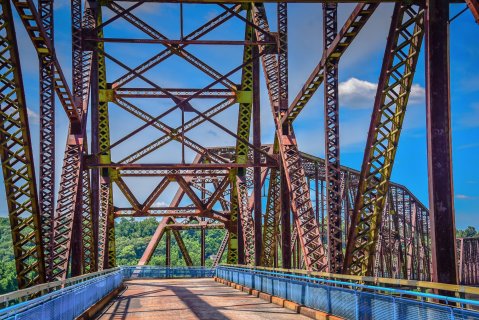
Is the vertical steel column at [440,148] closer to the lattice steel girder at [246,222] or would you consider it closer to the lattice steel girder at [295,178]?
the lattice steel girder at [295,178]

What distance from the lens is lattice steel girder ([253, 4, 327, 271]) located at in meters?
21.1

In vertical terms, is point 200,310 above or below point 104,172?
below

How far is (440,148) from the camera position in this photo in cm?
1121

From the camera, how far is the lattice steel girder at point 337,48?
637 inches

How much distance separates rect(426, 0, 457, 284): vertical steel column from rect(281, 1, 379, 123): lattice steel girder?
398 centimetres

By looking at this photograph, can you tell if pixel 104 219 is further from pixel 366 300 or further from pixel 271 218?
pixel 366 300

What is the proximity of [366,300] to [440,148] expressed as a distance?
367cm

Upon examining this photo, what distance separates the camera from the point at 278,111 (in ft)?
86.8

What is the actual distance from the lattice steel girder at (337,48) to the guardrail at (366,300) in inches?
243

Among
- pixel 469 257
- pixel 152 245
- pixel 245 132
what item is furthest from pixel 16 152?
pixel 469 257

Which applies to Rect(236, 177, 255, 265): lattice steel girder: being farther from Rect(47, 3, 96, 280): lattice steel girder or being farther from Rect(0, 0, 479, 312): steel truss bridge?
Rect(47, 3, 96, 280): lattice steel girder

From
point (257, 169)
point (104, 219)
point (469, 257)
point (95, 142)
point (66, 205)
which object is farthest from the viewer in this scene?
point (469, 257)

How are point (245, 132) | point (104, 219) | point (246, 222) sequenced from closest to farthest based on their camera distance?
1. point (246, 222)
2. point (245, 132)
3. point (104, 219)

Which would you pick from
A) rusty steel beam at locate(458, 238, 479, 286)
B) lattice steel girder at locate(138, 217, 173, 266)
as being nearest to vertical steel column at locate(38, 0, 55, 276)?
lattice steel girder at locate(138, 217, 173, 266)
